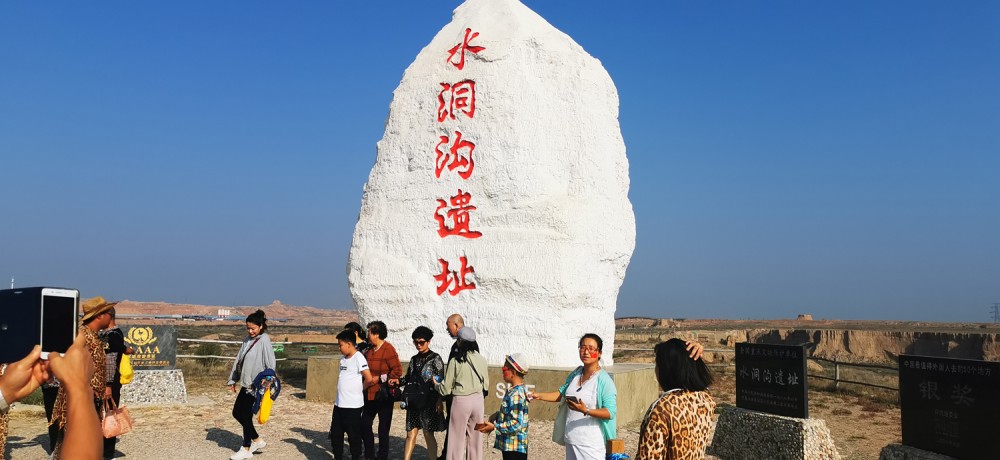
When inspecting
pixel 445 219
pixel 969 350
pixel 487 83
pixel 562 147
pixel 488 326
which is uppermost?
pixel 487 83

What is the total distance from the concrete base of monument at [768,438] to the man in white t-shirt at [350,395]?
346 centimetres

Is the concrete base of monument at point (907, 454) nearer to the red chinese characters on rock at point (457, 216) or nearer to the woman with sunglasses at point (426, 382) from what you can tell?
the woman with sunglasses at point (426, 382)

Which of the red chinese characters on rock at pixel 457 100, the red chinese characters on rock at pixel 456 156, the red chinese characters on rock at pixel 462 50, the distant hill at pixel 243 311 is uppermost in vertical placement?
the red chinese characters on rock at pixel 462 50

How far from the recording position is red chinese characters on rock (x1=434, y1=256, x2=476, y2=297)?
9.72 m

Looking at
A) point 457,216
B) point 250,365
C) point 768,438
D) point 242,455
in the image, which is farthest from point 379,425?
point 457,216

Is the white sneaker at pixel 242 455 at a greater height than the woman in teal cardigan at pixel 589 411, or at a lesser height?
lesser

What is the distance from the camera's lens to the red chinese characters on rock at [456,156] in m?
9.92

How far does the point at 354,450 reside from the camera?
6.30 meters

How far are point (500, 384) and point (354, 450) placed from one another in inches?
117

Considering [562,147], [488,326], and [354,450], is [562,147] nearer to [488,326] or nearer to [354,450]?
[488,326]

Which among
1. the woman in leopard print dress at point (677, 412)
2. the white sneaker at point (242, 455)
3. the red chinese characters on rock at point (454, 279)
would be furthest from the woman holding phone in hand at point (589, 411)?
the red chinese characters on rock at point (454, 279)

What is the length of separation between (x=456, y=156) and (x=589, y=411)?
6.34 metres

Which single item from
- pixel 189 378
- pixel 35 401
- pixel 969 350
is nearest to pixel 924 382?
pixel 35 401

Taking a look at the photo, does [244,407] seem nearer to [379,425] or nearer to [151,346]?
[379,425]
